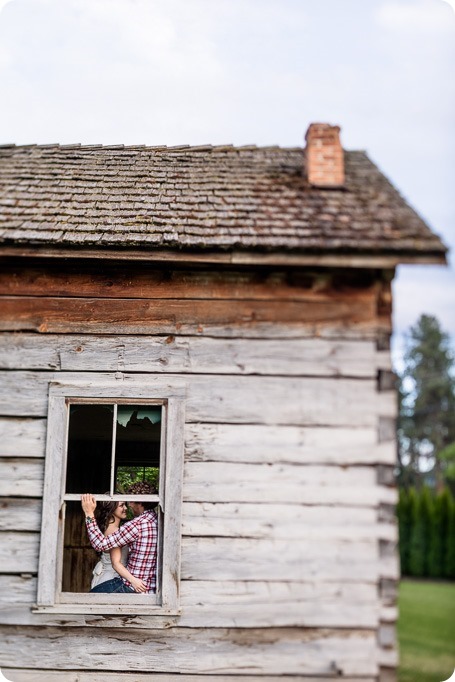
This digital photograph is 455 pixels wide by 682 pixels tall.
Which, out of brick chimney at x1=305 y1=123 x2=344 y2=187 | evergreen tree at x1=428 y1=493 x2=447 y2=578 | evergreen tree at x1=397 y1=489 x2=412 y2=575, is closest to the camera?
brick chimney at x1=305 y1=123 x2=344 y2=187

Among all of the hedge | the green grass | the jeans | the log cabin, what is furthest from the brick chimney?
the hedge

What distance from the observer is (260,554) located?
5316 millimetres

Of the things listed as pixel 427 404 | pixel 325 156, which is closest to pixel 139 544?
pixel 325 156

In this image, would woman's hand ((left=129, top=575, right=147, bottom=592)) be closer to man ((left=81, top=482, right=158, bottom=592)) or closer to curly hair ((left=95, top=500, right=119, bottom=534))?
man ((left=81, top=482, right=158, bottom=592))

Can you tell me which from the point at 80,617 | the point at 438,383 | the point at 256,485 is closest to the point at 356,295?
the point at 256,485

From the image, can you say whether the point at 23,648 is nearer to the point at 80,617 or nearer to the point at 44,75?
the point at 80,617

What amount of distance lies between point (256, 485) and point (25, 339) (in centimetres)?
230

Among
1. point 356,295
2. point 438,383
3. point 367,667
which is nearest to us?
point 367,667

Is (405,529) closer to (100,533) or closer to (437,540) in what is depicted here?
(437,540)

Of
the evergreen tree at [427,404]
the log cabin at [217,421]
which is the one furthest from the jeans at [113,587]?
the evergreen tree at [427,404]

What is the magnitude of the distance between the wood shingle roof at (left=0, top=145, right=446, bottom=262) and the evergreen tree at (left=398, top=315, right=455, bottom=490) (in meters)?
36.6

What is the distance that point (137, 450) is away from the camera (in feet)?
25.9

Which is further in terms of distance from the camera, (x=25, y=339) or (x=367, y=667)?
(x=25, y=339)

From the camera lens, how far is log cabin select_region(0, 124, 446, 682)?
5270 millimetres
